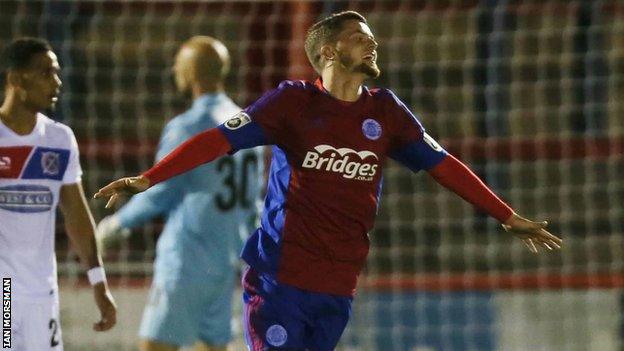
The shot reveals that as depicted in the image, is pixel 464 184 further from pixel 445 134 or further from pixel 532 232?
pixel 445 134

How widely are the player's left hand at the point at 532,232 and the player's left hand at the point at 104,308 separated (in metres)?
1.46

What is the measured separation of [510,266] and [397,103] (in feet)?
17.6

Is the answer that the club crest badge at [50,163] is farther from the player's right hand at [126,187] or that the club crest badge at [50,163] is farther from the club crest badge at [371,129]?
the club crest badge at [371,129]

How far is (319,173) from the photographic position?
4.36 meters

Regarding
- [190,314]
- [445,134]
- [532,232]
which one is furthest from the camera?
[445,134]

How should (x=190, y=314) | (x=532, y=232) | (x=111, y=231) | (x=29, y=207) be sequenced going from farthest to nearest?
(x=111, y=231) < (x=190, y=314) < (x=29, y=207) < (x=532, y=232)

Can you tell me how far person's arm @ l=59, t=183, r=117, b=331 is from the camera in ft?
16.3

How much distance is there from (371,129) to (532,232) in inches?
24.0

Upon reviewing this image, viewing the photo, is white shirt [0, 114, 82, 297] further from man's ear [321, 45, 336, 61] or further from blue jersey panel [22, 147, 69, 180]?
man's ear [321, 45, 336, 61]

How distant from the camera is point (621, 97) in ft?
35.7

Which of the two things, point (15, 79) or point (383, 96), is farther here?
point (15, 79)

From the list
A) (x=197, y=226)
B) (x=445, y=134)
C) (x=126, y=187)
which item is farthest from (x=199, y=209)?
(x=445, y=134)

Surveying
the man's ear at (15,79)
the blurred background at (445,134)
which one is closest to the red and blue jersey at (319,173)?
the man's ear at (15,79)

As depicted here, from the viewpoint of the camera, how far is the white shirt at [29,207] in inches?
187
